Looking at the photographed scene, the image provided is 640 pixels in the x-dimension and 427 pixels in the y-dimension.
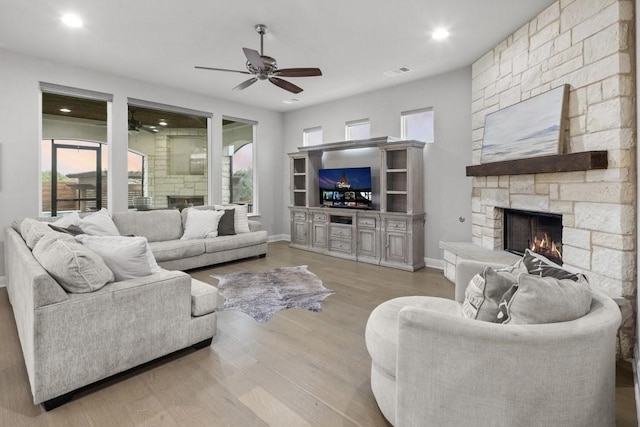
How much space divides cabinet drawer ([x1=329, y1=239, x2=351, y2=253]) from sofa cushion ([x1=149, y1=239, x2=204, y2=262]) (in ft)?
7.26

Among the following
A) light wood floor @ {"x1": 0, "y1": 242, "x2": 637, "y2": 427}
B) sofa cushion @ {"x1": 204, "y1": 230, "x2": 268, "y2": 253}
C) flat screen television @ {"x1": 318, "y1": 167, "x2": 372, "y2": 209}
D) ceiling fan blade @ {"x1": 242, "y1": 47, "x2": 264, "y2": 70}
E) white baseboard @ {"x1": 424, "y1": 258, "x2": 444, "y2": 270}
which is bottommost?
light wood floor @ {"x1": 0, "y1": 242, "x2": 637, "y2": 427}

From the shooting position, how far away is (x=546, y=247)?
11.0ft

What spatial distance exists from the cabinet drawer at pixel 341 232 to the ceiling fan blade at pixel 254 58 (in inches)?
120

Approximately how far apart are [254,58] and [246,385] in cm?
288

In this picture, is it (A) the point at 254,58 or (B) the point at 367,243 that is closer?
(A) the point at 254,58

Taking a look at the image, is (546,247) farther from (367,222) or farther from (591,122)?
A: (367,222)

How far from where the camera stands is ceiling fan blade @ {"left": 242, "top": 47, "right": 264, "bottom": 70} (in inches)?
125

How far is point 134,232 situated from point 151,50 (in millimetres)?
2410

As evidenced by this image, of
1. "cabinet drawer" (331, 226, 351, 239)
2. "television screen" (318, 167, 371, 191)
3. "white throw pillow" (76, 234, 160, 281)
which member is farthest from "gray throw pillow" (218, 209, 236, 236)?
"white throw pillow" (76, 234, 160, 281)

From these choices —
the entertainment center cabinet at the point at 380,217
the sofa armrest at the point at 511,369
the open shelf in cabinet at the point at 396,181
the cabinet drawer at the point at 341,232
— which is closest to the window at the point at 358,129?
the entertainment center cabinet at the point at 380,217

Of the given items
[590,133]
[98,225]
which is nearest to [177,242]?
[98,225]

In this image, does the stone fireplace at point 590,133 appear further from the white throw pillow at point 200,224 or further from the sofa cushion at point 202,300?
the white throw pillow at point 200,224

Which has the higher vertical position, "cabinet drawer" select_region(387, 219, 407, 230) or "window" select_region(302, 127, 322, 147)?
"window" select_region(302, 127, 322, 147)

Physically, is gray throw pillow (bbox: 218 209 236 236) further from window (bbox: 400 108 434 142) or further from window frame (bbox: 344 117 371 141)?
window (bbox: 400 108 434 142)
